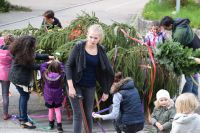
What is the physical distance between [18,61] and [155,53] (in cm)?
196

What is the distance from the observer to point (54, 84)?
280 inches

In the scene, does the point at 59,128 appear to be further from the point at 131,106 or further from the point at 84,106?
the point at 131,106

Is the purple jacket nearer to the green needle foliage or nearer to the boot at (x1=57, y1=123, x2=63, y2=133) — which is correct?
the boot at (x1=57, y1=123, x2=63, y2=133)

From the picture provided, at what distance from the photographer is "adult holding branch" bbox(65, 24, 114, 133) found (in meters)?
6.05

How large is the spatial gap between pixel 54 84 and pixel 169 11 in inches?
515

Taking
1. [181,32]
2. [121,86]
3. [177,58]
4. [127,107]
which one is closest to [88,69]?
[121,86]

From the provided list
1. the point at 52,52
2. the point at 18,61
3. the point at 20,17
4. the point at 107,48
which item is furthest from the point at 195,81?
the point at 20,17

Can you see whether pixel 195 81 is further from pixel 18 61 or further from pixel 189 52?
pixel 18 61

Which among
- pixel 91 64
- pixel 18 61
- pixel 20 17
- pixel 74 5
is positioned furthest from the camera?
pixel 74 5

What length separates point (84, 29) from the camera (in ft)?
26.5

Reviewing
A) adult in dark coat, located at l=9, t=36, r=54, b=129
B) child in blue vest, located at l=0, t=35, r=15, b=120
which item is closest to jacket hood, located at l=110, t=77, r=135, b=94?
adult in dark coat, located at l=9, t=36, r=54, b=129

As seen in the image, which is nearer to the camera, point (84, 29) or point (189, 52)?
point (189, 52)

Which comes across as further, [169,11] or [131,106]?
[169,11]

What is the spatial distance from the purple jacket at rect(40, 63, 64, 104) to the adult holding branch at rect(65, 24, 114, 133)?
0.90m
